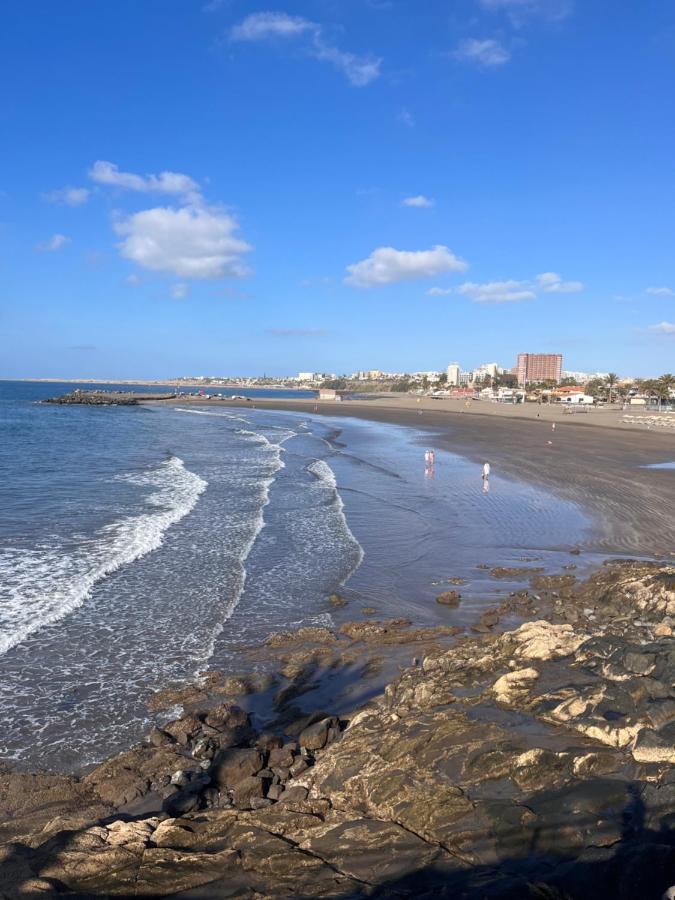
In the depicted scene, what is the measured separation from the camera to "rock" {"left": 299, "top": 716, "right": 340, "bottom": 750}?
653cm

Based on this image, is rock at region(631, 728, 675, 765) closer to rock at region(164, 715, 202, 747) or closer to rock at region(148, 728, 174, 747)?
rock at region(164, 715, 202, 747)

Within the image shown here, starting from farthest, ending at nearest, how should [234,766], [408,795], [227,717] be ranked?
[227,717] < [234,766] < [408,795]

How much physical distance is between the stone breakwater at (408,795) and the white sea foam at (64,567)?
13.6 ft

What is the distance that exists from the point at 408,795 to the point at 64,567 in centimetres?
1042

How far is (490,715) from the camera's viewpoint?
5855mm

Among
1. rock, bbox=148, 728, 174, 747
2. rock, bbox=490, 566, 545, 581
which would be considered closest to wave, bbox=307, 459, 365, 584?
rock, bbox=490, 566, 545, 581

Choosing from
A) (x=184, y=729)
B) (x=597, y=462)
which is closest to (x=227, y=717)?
(x=184, y=729)

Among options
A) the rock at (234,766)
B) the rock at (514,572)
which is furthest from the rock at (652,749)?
the rock at (514,572)

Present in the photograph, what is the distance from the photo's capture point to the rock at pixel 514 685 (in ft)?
20.2

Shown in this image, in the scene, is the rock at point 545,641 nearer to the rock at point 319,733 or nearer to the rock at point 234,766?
the rock at point 319,733

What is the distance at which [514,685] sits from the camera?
20.9 feet

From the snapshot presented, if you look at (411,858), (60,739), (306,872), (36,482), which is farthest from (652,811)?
(36,482)

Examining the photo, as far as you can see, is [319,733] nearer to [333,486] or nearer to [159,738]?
[159,738]

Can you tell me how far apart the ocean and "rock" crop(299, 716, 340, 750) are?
6.52 ft
